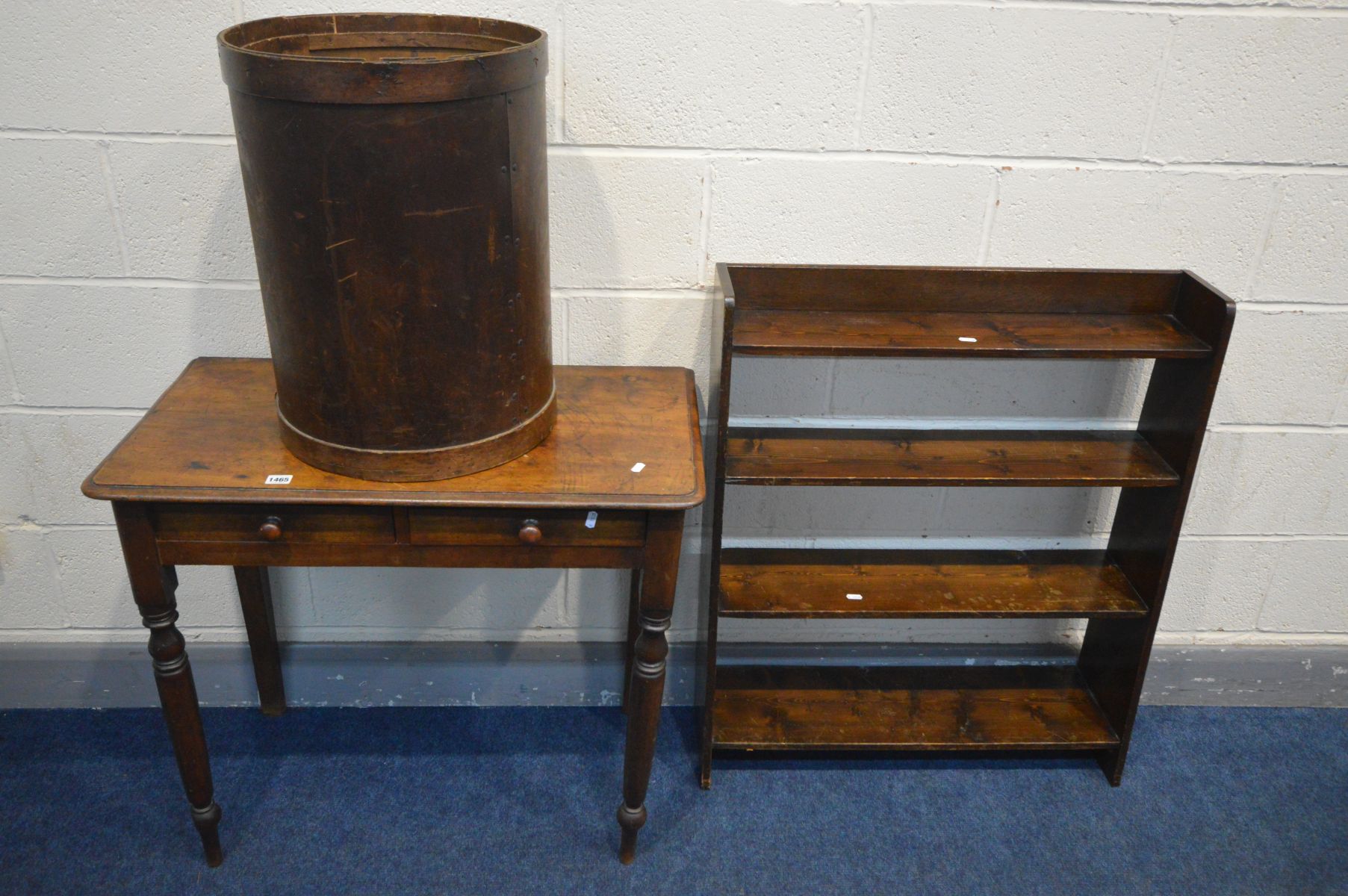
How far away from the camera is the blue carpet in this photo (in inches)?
72.5

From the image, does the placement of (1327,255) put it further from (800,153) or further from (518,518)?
(518,518)

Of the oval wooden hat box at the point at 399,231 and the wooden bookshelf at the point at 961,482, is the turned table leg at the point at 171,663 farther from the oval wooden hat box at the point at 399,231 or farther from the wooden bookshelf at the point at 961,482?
the wooden bookshelf at the point at 961,482

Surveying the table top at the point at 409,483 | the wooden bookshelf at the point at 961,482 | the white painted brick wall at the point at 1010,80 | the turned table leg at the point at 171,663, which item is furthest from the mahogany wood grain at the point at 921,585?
the turned table leg at the point at 171,663

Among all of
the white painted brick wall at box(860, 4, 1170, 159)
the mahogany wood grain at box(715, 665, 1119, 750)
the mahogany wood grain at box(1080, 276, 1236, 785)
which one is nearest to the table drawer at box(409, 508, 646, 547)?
the mahogany wood grain at box(715, 665, 1119, 750)

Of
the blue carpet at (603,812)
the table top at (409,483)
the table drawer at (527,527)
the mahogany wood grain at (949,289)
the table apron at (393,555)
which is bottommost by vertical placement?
the blue carpet at (603,812)

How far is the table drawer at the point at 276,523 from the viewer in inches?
58.5

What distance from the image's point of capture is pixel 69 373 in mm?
1873

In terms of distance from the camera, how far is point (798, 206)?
5.85ft

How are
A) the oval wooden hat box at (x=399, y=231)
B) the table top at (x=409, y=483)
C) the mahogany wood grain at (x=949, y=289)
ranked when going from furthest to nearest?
the mahogany wood grain at (x=949, y=289) < the table top at (x=409, y=483) < the oval wooden hat box at (x=399, y=231)

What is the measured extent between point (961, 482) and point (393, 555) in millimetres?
914

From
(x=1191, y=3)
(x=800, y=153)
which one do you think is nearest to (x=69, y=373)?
(x=800, y=153)

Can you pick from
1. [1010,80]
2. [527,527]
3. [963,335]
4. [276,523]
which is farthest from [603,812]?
[1010,80]

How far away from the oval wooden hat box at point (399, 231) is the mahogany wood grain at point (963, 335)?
1.25 ft

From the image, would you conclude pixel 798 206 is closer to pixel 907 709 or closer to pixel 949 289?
pixel 949 289
